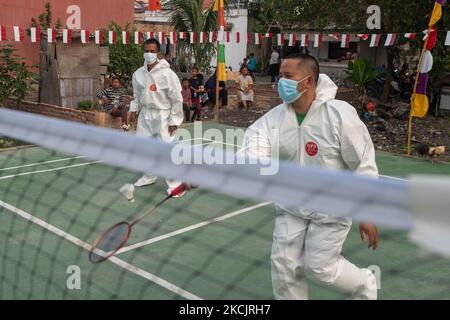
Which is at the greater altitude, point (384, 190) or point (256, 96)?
point (384, 190)

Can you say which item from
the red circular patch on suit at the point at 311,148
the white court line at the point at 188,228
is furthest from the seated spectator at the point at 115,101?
the red circular patch on suit at the point at 311,148

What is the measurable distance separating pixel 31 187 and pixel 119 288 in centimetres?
363

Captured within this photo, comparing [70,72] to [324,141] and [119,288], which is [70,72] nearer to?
[119,288]

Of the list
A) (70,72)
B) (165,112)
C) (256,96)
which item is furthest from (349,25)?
(165,112)

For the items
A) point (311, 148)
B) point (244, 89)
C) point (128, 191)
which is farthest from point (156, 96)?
point (244, 89)

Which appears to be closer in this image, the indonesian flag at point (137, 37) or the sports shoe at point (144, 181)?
the sports shoe at point (144, 181)

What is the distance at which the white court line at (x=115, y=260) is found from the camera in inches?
164

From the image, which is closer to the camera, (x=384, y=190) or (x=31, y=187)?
(x=384, y=190)

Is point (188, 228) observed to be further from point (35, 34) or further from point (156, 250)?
point (35, 34)

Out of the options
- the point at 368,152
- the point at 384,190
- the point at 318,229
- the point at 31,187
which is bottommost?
the point at 31,187

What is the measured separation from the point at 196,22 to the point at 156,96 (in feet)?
41.4

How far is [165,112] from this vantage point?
7.21m

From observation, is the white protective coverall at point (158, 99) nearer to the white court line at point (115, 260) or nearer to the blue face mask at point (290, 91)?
the white court line at point (115, 260)

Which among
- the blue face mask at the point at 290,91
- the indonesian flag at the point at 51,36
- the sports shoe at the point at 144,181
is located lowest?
the sports shoe at the point at 144,181
